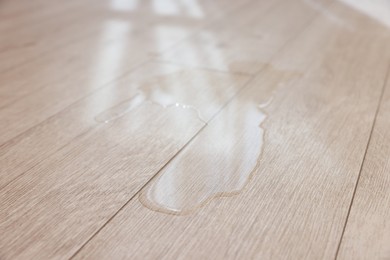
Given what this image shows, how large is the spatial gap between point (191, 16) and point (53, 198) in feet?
3.81

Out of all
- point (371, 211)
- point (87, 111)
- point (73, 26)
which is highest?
point (371, 211)

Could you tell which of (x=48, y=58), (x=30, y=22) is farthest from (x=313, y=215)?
(x=30, y=22)

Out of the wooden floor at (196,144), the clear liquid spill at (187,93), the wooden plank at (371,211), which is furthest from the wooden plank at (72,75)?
the wooden plank at (371,211)

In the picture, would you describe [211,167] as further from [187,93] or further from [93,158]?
[187,93]

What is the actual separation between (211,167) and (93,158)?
0.19 m

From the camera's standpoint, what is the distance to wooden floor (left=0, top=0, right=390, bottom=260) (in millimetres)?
566

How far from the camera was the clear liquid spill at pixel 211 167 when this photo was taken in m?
0.64

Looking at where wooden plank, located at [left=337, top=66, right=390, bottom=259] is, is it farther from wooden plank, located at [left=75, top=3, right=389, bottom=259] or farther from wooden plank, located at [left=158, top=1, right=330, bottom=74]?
wooden plank, located at [left=158, top=1, right=330, bottom=74]

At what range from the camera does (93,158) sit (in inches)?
29.3

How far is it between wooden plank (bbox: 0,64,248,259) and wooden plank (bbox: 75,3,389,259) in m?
0.03

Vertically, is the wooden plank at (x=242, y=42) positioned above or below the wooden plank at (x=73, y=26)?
above

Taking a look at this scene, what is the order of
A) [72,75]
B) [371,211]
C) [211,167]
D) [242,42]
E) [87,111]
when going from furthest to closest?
1. [242,42]
2. [72,75]
3. [87,111]
4. [211,167]
5. [371,211]

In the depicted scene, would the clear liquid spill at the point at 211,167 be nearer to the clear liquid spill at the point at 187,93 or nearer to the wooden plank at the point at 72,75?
the clear liquid spill at the point at 187,93

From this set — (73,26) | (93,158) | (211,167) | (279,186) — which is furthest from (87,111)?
(73,26)
